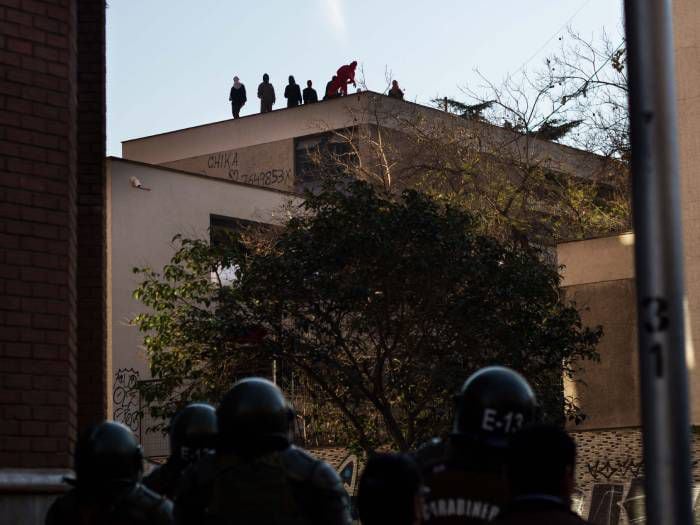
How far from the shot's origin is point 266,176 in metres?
51.4

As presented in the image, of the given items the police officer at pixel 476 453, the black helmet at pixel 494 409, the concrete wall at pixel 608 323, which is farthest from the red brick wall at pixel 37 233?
the concrete wall at pixel 608 323

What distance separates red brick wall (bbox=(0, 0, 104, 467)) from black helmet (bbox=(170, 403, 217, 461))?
5.01 ft

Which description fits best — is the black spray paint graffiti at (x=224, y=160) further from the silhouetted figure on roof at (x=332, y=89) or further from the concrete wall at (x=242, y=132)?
the silhouetted figure on roof at (x=332, y=89)

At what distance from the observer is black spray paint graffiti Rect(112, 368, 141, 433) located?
3425 cm

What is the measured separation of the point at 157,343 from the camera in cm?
2309

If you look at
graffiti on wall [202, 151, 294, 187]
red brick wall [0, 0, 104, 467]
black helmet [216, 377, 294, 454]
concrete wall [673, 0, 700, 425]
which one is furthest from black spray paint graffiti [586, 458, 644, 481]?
graffiti on wall [202, 151, 294, 187]

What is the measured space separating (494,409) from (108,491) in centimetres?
154

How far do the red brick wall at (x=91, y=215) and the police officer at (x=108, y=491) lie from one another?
5.67m

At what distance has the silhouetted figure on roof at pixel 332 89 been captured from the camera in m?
49.1

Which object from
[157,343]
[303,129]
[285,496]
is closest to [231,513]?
[285,496]

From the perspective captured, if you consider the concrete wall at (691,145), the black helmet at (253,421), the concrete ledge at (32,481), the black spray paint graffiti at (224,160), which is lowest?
the concrete ledge at (32,481)

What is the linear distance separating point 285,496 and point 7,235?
399cm

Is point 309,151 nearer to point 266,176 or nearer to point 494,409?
point 266,176

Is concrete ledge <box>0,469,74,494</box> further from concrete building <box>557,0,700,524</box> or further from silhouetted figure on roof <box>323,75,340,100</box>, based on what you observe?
silhouetted figure on roof <box>323,75,340,100</box>
